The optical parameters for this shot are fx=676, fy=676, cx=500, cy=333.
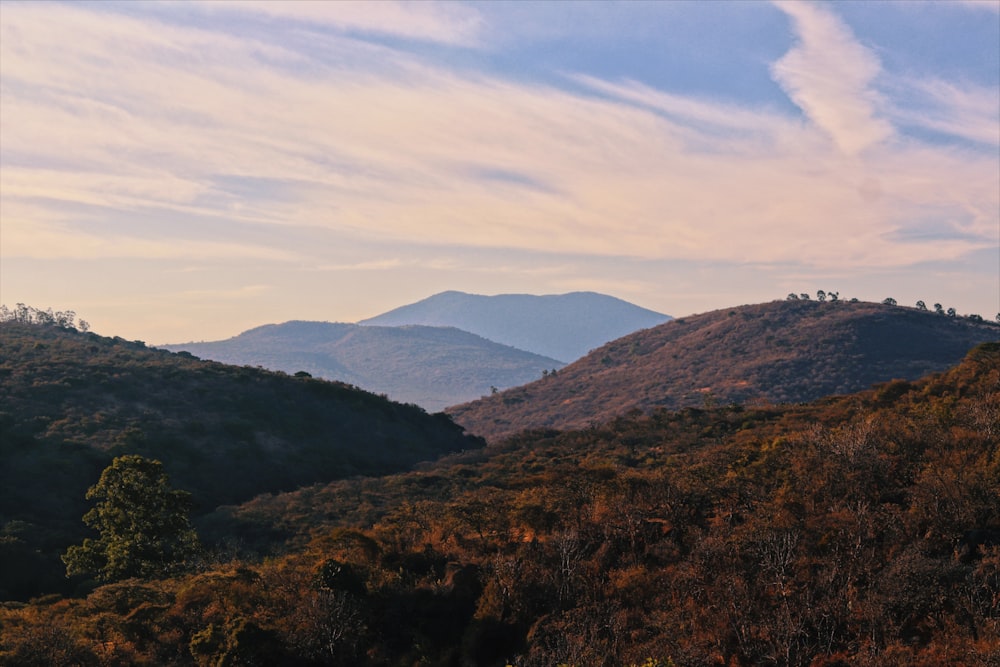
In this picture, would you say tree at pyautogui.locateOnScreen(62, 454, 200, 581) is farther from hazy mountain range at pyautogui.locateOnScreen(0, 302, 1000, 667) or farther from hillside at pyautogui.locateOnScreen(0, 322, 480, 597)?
hillside at pyautogui.locateOnScreen(0, 322, 480, 597)

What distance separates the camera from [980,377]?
162 ft

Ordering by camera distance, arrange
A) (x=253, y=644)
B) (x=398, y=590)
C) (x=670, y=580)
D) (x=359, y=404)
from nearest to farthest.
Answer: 1. (x=253, y=644)
2. (x=670, y=580)
3. (x=398, y=590)
4. (x=359, y=404)

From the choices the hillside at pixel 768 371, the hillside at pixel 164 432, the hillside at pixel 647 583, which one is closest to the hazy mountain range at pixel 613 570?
the hillside at pixel 647 583

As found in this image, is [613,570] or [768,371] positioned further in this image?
[768,371]

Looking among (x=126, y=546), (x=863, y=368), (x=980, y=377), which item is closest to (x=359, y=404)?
(x=126, y=546)

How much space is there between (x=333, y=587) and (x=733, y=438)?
142 ft

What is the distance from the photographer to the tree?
3712cm

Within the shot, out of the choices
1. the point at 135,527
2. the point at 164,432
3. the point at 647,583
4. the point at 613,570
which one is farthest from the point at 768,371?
the point at 647,583

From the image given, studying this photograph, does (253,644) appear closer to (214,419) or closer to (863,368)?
(214,419)

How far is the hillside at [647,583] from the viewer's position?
62.2 feet

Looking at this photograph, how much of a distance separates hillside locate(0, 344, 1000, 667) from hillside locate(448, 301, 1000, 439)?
116 meters

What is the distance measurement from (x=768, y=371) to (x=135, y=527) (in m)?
151

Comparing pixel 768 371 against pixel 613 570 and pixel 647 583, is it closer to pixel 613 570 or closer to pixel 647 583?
pixel 613 570

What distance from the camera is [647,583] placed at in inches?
901
